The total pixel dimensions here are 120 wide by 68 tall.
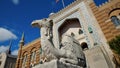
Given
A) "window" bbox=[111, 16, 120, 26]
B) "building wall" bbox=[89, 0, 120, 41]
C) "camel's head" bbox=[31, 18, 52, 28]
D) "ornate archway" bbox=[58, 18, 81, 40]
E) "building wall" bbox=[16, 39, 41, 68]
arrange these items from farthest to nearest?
"building wall" bbox=[16, 39, 41, 68], "ornate archway" bbox=[58, 18, 81, 40], "window" bbox=[111, 16, 120, 26], "building wall" bbox=[89, 0, 120, 41], "camel's head" bbox=[31, 18, 52, 28]

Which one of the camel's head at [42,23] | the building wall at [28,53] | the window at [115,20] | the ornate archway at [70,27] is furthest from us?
the building wall at [28,53]

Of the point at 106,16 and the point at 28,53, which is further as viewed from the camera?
the point at 28,53

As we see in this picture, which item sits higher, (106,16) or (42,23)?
(106,16)

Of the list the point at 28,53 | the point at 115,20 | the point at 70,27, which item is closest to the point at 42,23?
the point at 115,20

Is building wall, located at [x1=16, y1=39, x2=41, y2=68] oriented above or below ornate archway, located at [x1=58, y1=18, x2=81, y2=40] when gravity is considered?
below

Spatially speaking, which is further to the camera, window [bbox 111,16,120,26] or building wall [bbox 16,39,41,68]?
building wall [bbox 16,39,41,68]

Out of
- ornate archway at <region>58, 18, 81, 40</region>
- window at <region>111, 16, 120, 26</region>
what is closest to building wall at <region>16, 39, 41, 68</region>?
ornate archway at <region>58, 18, 81, 40</region>

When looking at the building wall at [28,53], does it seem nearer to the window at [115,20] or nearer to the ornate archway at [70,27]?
the ornate archway at [70,27]

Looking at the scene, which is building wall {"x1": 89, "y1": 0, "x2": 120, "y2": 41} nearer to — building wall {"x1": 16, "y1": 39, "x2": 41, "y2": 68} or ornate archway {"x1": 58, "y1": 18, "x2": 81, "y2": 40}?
ornate archway {"x1": 58, "y1": 18, "x2": 81, "y2": 40}

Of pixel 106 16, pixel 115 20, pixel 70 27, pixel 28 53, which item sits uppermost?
pixel 70 27

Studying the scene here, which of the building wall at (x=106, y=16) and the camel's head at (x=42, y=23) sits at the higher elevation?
the building wall at (x=106, y=16)

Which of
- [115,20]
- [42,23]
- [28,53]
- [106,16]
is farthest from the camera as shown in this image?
[28,53]

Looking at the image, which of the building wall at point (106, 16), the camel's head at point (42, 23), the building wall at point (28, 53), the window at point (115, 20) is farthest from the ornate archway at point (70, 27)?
the camel's head at point (42, 23)

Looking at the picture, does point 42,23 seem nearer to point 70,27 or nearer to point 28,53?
point 70,27
